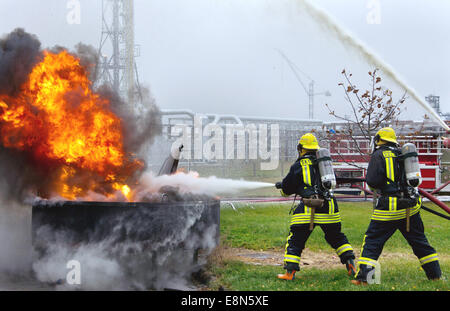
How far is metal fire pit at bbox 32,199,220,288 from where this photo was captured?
19.0 feet

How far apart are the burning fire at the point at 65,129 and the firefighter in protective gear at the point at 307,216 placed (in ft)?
8.12

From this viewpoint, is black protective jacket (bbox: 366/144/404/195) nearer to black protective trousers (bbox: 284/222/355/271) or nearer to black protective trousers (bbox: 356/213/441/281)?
black protective trousers (bbox: 356/213/441/281)

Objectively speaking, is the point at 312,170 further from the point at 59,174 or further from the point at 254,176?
the point at 254,176

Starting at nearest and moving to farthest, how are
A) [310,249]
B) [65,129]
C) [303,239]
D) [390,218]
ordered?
[390,218]
[303,239]
[65,129]
[310,249]

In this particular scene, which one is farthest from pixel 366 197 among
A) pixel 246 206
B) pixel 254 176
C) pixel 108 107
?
pixel 108 107

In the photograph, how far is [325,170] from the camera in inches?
235

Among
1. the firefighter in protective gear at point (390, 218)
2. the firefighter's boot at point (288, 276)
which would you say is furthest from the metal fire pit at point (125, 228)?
the firefighter in protective gear at point (390, 218)

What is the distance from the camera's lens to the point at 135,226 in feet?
19.0

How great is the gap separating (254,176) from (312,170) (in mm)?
16490

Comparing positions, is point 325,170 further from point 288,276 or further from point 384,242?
point 288,276

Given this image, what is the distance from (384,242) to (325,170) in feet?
3.90

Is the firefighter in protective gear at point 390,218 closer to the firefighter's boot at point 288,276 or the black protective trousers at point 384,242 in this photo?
the black protective trousers at point 384,242

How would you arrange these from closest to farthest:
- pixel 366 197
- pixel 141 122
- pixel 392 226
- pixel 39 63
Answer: pixel 392 226
pixel 39 63
pixel 141 122
pixel 366 197

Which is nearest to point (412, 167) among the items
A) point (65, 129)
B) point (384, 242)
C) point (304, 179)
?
point (384, 242)
